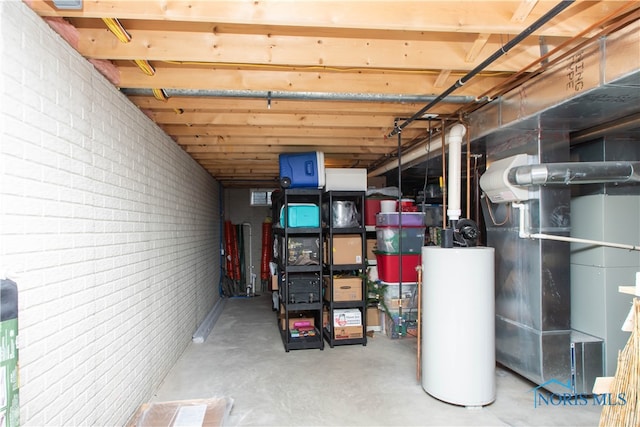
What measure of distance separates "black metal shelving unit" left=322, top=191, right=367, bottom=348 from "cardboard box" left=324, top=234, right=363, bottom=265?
0.02m

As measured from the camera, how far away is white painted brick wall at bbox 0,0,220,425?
150 cm

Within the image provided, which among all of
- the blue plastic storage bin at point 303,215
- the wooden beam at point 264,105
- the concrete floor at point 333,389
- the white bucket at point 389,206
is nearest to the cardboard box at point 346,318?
the concrete floor at point 333,389

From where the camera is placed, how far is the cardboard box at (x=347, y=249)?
178 inches

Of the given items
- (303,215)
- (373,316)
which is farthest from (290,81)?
(373,316)

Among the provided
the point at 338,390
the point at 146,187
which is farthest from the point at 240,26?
the point at 338,390

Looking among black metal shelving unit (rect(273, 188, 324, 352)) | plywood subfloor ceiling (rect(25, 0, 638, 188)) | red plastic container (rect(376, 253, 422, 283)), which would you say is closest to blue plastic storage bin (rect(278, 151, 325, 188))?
black metal shelving unit (rect(273, 188, 324, 352))

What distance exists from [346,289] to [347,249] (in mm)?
488

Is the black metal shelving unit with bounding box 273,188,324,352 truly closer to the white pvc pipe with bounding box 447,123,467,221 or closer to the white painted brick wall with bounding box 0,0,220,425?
the white painted brick wall with bounding box 0,0,220,425

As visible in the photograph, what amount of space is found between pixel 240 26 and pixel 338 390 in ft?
9.43

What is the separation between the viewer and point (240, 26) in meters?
2.10

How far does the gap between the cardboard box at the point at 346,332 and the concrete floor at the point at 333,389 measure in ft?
0.43

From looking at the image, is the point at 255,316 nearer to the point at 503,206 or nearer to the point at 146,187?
the point at 146,187

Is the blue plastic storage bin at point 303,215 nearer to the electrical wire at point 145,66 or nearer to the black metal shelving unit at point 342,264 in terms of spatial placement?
the black metal shelving unit at point 342,264

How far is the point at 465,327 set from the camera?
2.80 metres
